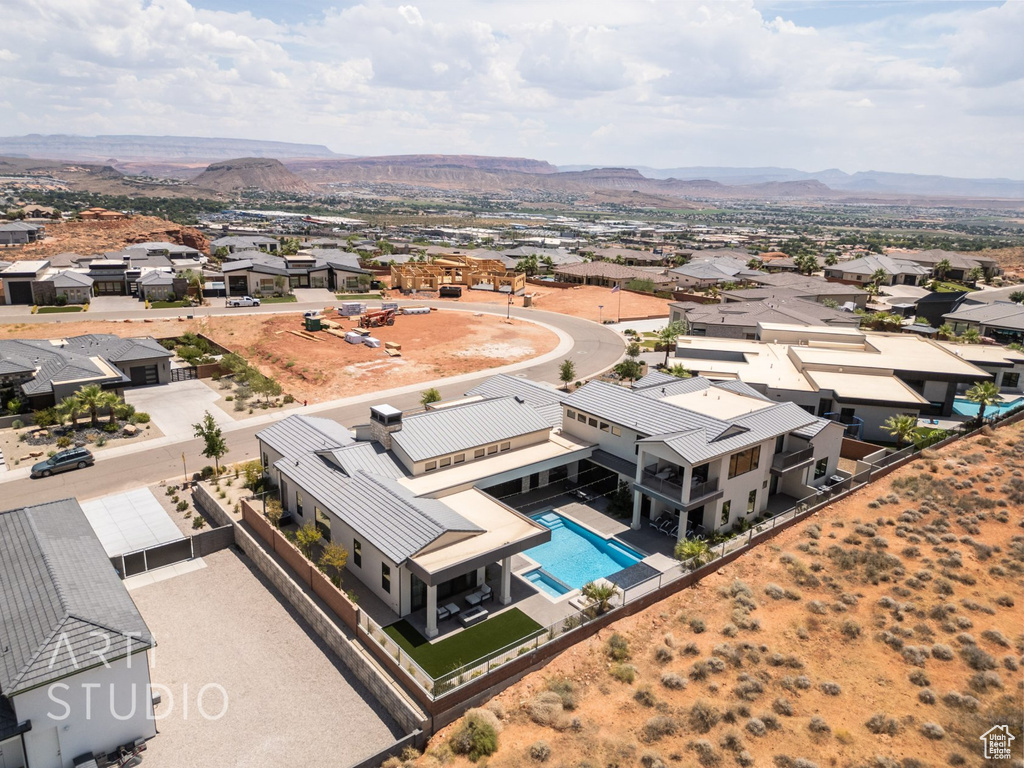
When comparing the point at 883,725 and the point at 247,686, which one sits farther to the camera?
the point at 247,686

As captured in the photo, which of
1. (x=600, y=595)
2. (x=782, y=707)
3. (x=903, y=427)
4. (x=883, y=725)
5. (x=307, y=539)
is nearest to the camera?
(x=883, y=725)

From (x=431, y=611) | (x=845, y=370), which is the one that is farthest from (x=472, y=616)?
(x=845, y=370)

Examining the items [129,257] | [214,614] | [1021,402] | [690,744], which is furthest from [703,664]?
[129,257]

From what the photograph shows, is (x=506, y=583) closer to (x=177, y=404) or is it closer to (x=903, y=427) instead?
(x=903, y=427)

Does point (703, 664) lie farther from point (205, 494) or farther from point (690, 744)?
point (205, 494)

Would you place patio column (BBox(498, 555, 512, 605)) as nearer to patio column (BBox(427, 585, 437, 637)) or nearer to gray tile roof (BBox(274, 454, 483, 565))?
gray tile roof (BBox(274, 454, 483, 565))

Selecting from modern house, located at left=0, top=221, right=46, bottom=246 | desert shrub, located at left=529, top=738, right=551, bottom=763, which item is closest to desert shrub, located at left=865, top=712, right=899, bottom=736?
desert shrub, located at left=529, top=738, right=551, bottom=763
